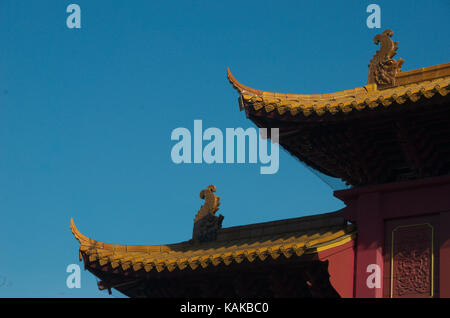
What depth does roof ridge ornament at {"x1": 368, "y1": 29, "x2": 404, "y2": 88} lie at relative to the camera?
1408cm

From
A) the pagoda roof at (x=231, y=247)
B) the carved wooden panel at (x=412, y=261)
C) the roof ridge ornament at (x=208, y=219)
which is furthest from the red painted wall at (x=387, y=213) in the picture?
the roof ridge ornament at (x=208, y=219)

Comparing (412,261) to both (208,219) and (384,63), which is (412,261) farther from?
(208,219)

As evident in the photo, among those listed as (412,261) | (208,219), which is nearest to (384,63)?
(412,261)

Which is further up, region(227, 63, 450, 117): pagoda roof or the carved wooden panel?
region(227, 63, 450, 117): pagoda roof

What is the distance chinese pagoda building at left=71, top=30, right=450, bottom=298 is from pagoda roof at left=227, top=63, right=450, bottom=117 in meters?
0.02

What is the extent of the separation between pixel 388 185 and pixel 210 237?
11.3ft

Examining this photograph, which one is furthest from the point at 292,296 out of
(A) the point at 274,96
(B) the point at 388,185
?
(A) the point at 274,96

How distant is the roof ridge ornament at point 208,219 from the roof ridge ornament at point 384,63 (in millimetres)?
3285

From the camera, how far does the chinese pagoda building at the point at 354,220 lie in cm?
1245

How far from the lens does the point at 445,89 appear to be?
12.0 metres

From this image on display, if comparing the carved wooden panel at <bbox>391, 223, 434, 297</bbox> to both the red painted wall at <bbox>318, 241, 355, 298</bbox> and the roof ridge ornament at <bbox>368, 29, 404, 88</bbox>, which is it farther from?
the roof ridge ornament at <bbox>368, 29, 404, 88</bbox>

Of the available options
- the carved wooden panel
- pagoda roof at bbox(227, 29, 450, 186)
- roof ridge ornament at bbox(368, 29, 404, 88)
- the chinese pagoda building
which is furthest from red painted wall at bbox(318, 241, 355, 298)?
roof ridge ornament at bbox(368, 29, 404, 88)

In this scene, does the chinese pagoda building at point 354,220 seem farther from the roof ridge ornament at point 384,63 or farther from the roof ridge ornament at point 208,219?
the roof ridge ornament at point 208,219
